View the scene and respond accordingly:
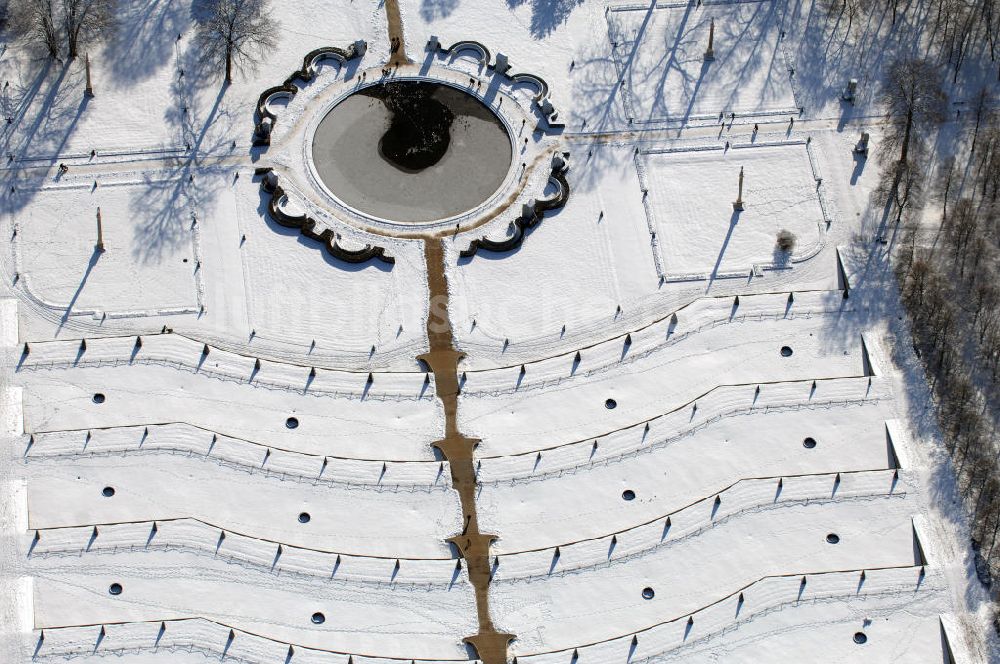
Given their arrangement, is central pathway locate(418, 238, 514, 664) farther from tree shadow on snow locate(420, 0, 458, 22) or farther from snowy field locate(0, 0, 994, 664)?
tree shadow on snow locate(420, 0, 458, 22)

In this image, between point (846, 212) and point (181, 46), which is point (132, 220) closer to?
point (181, 46)

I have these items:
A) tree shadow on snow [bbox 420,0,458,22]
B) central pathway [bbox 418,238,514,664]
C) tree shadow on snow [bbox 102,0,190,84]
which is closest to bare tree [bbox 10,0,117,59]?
tree shadow on snow [bbox 102,0,190,84]

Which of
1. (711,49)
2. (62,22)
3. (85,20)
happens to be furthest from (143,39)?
(711,49)

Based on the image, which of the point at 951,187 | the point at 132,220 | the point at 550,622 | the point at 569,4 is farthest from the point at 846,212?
the point at 132,220

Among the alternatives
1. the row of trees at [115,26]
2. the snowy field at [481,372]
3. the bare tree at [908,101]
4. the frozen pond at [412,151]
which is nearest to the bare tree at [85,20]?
the row of trees at [115,26]

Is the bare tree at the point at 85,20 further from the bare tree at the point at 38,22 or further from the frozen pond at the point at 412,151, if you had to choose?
the frozen pond at the point at 412,151

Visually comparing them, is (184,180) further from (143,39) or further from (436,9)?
(436,9)

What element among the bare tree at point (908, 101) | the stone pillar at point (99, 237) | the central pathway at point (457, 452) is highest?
the bare tree at point (908, 101)
